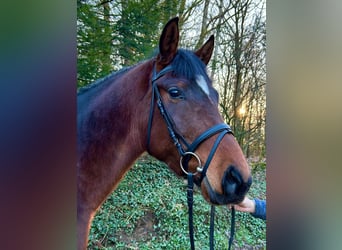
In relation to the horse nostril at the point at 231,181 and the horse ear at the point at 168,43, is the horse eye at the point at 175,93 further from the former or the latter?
the horse nostril at the point at 231,181

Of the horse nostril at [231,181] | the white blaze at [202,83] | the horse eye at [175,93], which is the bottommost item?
the horse nostril at [231,181]

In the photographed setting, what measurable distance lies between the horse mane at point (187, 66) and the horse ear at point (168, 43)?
0.02 m

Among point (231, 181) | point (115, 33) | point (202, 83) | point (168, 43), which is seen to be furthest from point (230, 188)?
point (115, 33)

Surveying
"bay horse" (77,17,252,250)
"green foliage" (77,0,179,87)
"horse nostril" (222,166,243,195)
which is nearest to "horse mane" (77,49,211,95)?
"bay horse" (77,17,252,250)

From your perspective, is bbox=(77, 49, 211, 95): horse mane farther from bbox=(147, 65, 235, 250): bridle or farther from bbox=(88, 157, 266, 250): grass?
bbox=(88, 157, 266, 250): grass

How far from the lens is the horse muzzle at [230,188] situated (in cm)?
70

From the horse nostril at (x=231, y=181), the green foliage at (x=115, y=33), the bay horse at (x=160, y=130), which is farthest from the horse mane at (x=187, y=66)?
the horse nostril at (x=231, y=181)

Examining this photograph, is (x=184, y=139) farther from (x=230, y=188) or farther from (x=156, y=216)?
(x=156, y=216)

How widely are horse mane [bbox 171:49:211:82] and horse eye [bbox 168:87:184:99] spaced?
0.15 feet

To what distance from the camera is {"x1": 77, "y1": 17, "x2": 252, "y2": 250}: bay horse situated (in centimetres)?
72
